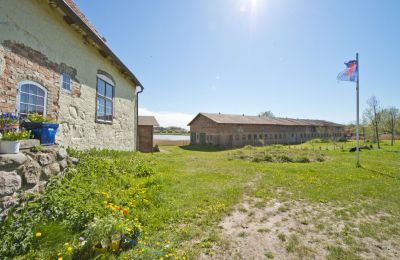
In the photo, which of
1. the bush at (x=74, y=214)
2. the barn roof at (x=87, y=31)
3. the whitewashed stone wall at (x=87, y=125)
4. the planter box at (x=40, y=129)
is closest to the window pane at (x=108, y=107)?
the whitewashed stone wall at (x=87, y=125)

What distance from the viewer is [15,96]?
15.0ft

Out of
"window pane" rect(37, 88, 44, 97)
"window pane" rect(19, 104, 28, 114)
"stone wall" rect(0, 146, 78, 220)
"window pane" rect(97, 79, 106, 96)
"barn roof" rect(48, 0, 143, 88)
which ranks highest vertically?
"barn roof" rect(48, 0, 143, 88)

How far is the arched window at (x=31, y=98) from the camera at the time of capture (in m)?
4.75

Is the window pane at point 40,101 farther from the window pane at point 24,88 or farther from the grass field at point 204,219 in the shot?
the grass field at point 204,219

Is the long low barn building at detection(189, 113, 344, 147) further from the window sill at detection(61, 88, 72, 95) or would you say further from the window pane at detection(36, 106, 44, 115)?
the window pane at detection(36, 106, 44, 115)

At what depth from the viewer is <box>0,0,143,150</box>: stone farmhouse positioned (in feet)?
14.6

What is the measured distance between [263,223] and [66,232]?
3933 mm

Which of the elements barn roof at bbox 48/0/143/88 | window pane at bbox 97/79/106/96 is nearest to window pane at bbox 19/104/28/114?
barn roof at bbox 48/0/143/88

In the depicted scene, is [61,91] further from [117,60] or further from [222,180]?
[222,180]

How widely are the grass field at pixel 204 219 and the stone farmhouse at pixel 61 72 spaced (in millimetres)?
1444

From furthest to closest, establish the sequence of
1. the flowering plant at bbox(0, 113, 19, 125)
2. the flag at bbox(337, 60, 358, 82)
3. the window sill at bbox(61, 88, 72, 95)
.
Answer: the flag at bbox(337, 60, 358, 82) < the window sill at bbox(61, 88, 72, 95) < the flowering plant at bbox(0, 113, 19, 125)

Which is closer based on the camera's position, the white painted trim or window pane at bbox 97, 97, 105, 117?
window pane at bbox 97, 97, 105, 117

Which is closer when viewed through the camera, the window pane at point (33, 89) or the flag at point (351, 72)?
the window pane at point (33, 89)

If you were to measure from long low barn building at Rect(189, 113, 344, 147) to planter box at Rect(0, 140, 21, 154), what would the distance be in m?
24.5
